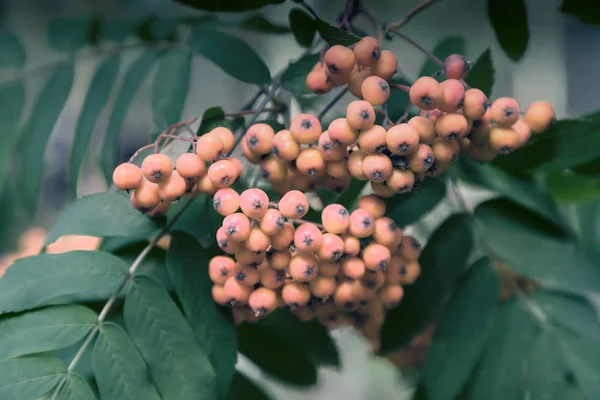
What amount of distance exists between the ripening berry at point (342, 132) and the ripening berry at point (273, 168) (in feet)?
0.27

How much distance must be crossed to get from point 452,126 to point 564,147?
24 centimetres

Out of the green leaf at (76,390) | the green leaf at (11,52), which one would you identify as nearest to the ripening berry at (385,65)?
the green leaf at (76,390)

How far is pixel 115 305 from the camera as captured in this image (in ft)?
2.13

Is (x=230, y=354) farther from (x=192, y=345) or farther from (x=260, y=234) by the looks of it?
(x=260, y=234)

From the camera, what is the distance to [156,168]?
54cm

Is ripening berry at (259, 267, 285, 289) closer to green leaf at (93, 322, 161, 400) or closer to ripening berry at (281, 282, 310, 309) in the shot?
ripening berry at (281, 282, 310, 309)

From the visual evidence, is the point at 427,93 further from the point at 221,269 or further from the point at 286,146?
the point at 221,269

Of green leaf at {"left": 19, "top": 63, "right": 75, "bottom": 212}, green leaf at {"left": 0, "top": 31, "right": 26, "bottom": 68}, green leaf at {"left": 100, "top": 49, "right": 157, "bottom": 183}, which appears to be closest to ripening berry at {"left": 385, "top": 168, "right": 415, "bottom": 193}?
green leaf at {"left": 100, "top": 49, "right": 157, "bottom": 183}

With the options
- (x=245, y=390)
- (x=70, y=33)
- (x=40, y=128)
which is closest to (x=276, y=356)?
(x=245, y=390)

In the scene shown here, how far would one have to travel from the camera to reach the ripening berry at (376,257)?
57cm

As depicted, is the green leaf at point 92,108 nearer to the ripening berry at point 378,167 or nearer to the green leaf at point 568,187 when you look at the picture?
the ripening berry at point 378,167

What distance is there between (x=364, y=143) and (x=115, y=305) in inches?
13.9

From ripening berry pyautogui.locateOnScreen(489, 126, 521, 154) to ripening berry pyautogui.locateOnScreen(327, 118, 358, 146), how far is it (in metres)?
0.16

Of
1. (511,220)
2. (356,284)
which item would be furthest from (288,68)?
(511,220)
